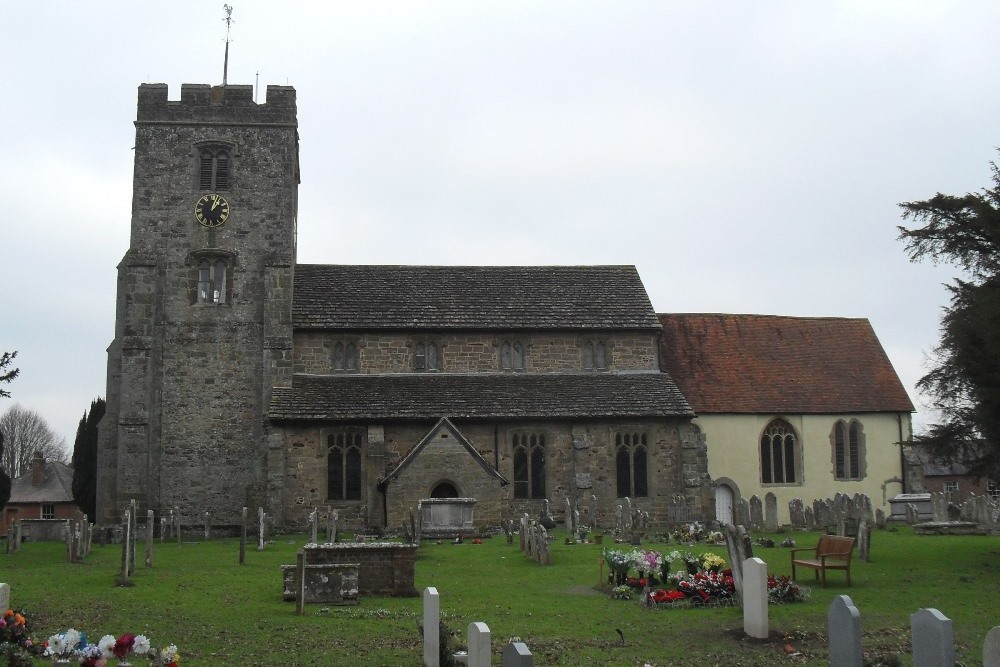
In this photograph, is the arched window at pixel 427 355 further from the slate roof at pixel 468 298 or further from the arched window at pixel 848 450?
the arched window at pixel 848 450

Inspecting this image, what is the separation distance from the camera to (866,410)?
40344 millimetres

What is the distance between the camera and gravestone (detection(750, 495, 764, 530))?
31938 millimetres

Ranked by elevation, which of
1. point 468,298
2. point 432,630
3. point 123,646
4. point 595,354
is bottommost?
point 432,630

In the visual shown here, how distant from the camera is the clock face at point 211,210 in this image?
37875mm

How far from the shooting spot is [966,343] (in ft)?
70.3

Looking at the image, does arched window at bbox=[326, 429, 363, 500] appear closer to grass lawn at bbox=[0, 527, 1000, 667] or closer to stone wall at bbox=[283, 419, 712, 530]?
stone wall at bbox=[283, 419, 712, 530]

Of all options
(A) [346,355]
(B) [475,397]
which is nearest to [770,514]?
(B) [475,397]

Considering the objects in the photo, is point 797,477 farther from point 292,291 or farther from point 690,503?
point 292,291

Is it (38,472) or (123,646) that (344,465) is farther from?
(38,472)

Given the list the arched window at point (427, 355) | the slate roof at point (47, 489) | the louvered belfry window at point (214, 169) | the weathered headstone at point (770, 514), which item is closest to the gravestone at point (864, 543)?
the weathered headstone at point (770, 514)

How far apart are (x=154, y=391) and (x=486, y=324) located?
12.5m

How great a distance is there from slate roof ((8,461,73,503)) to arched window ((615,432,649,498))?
39914 mm

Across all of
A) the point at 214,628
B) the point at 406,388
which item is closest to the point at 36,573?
the point at 214,628

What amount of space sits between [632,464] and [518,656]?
29804 mm
